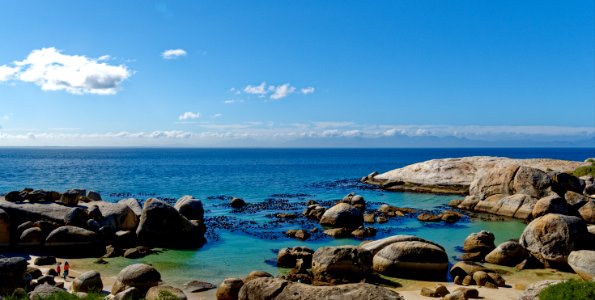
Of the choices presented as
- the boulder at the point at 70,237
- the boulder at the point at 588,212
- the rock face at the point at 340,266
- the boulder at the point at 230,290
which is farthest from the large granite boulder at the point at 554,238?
the boulder at the point at 70,237

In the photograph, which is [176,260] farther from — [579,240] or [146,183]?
[146,183]

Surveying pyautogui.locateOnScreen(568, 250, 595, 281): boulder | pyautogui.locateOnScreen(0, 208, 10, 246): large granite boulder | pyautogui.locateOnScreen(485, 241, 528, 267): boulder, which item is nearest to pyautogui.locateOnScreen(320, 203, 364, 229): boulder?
pyautogui.locateOnScreen(485, 241, 528, 267): boulder

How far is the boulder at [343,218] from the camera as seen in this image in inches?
1422

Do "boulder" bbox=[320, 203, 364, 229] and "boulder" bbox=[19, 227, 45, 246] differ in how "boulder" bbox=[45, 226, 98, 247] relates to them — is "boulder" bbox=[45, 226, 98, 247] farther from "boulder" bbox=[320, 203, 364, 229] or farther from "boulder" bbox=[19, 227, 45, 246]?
"boulder" bbox=[320, 203, 364, 229]

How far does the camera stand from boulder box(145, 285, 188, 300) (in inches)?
649

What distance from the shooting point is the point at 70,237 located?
27.8m

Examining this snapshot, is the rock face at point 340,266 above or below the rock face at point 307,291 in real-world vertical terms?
below

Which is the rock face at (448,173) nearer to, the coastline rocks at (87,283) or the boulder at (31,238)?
the boulder at (31,238)

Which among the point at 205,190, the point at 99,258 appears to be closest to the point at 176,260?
the point at 99,258

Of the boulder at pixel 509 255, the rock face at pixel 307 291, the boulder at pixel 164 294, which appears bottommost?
the boulder at pixel 509 255

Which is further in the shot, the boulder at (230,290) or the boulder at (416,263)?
the boulder at (416,263)

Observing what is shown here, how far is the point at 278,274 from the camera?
76.8ft

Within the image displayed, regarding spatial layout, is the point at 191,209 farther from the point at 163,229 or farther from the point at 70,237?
the point at 70,237

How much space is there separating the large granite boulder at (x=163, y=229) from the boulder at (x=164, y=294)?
38.5 feet
